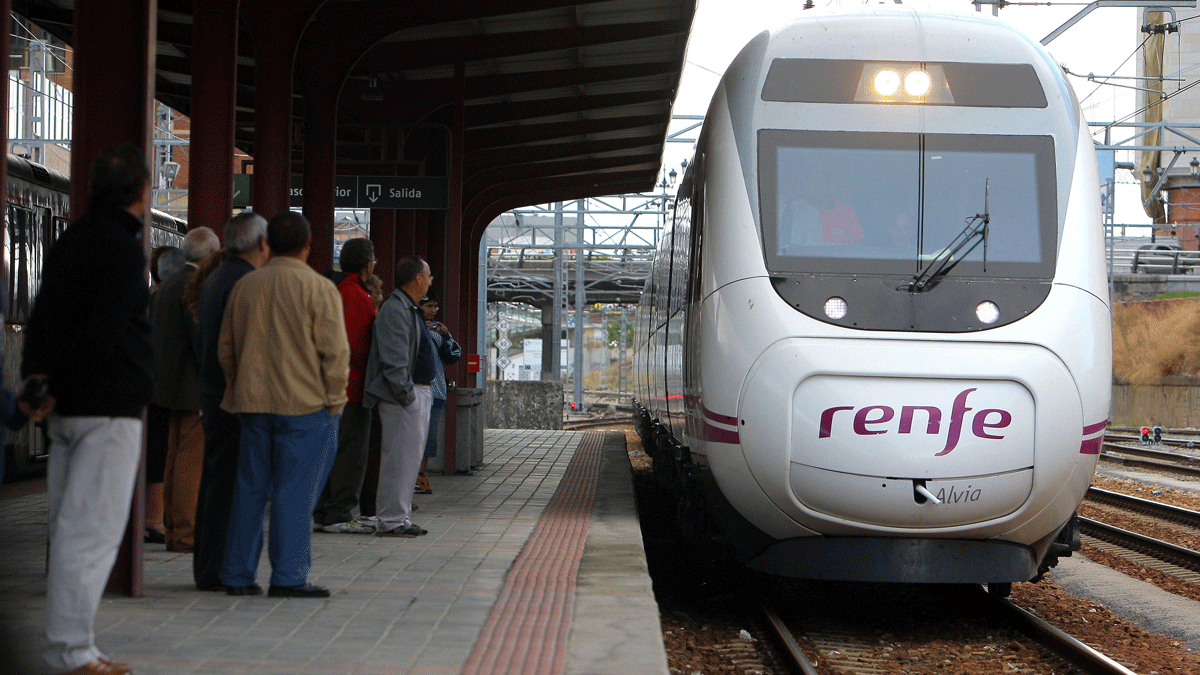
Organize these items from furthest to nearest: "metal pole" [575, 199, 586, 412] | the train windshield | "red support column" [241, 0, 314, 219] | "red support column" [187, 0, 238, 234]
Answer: "metal pole" [575, 199, 586, 412] < "red support column" [241, 0, 314, 219] < "red support column" [187, 0, 238, 234] < the train windshield

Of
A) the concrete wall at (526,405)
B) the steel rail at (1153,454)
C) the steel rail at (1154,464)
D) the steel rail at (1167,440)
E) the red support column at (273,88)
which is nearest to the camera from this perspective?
the red support column at (273,88)

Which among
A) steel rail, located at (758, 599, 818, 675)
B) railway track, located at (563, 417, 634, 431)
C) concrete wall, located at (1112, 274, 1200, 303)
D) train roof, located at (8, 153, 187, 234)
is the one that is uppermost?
concrete wall, located at (1112, 274, 1200, 303)

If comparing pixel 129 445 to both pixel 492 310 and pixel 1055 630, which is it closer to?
pixel 1055 630

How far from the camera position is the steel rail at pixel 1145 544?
9.88 meters

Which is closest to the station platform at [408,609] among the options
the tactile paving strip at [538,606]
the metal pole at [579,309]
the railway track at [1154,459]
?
the tactile paving strip at [538,606]

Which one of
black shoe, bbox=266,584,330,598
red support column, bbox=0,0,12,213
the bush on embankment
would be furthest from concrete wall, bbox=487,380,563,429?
red support column, bbox=0,0,12,213

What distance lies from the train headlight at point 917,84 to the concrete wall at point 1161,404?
29.2 metres

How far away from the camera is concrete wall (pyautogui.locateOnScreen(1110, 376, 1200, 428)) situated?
109 feet

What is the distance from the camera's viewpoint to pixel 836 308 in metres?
6.54

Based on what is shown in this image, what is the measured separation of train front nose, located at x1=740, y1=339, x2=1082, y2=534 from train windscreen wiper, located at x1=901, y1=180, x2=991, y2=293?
404 mm

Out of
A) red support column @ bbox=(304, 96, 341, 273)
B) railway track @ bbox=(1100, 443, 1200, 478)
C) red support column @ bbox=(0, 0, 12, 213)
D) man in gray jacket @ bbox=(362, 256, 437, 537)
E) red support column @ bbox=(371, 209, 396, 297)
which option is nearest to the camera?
red support column @ bbox=(0, 0, 12, 213)

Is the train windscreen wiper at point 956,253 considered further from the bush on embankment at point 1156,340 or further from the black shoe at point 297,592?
the bush on embankment at point 1156,340

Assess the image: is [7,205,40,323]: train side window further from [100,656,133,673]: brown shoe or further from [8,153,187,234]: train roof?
[100,656,133,673]: brown shoe

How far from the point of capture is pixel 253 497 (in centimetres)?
543
